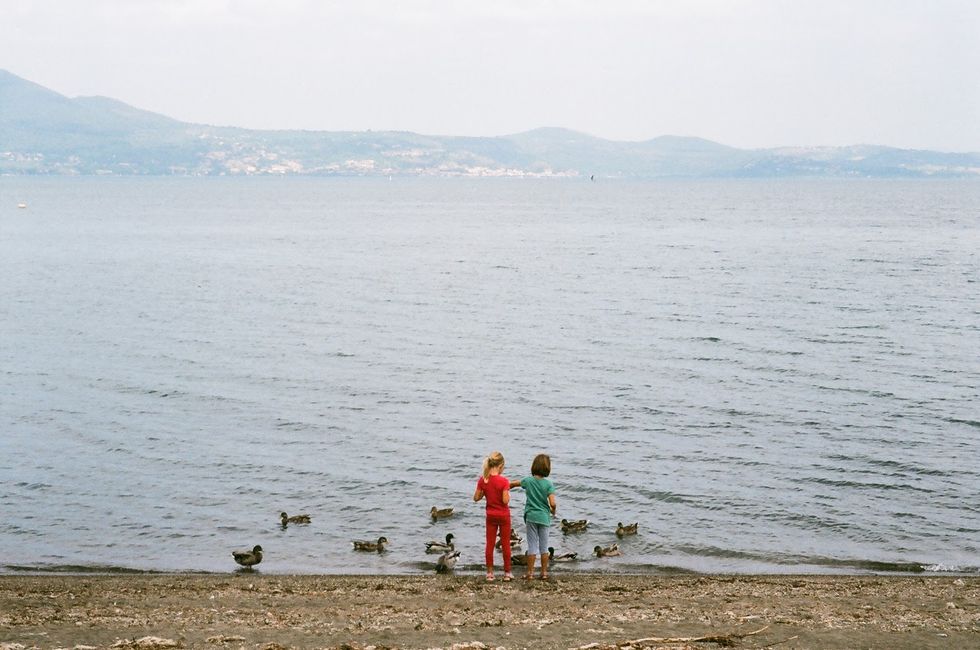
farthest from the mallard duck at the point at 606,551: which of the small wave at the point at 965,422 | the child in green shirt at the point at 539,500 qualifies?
the small wave at the point at 965,422

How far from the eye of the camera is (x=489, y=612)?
47.2 feet

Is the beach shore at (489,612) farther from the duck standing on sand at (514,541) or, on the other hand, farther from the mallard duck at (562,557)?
the duck standing on sand at (514,541)

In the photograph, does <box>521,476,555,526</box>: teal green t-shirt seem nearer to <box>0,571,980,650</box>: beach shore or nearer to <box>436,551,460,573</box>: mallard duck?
<box>0,571,980,650</box>: beach shore

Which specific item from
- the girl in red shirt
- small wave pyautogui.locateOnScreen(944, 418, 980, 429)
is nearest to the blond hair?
the girl in red shirt

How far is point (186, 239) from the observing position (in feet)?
369

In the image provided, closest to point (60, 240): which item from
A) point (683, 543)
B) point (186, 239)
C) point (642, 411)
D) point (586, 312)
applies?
point (186, 239)

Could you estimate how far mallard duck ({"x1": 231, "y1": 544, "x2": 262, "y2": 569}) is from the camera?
20070 millimetres

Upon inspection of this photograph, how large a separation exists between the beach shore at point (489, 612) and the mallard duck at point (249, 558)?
1.92 m

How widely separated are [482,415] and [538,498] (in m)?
16.7

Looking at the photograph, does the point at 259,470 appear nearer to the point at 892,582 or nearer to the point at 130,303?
the point at 892,582

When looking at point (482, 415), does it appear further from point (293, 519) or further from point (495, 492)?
point (495, 492)

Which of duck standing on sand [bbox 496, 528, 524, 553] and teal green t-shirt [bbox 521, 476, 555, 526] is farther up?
teal green t-shirt [bbox 521, 476, 555, 526]

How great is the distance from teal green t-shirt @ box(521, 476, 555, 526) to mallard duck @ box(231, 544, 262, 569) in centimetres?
661

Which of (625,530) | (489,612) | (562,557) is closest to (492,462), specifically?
(489,612)
